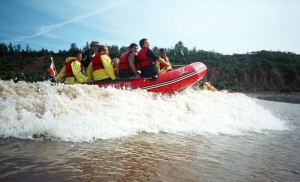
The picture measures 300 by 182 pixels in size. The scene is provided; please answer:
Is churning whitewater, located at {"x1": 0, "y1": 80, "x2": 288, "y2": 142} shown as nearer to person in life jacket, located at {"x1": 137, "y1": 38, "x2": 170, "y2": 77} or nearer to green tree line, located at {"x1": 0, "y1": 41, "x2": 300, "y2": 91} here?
person in life jacket, located at {"x1": 137, "y1": 38, "x2": 170, "y2": 77}

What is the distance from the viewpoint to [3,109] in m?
4.21

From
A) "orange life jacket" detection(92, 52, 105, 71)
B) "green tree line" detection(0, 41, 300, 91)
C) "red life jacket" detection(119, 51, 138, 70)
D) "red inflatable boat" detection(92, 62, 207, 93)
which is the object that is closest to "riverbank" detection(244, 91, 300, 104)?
"green tree line" detection(0, 41, 300, 91)

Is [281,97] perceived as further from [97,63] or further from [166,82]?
[97,63]

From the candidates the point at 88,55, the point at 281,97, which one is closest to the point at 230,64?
the point at 281,97

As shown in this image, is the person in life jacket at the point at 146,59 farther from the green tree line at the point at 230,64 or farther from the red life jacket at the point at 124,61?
the green tree line at the point at 230,64

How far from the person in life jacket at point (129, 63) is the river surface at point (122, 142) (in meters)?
0.97

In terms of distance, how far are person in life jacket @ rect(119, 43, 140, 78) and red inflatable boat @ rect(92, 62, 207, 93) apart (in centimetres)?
45

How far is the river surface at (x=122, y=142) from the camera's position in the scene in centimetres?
277

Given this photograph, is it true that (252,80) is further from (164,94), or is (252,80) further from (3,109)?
(3,109)

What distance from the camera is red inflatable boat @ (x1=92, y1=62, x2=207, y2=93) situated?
7.20m

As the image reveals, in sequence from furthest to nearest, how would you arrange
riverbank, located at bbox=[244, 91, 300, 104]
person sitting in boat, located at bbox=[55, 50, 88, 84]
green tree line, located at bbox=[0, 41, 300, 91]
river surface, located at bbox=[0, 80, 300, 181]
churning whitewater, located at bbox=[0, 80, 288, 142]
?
green tree line, located at bbox=[0, 41, 300, 91], riverbank, located at bbox=[244, 91, 300, 104], person sitting in boat, located at bbox=[55, 50, 88, 84], churning whitewater, located at bbox=[0, 80, 288, 142], river surface, located at bbox=[0, 80, 300, 181]

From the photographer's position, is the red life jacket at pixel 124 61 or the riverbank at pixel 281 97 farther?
the riverbank at pixel 281 97

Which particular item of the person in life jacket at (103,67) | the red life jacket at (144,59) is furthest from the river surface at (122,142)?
the person in life jacket at (103,67)

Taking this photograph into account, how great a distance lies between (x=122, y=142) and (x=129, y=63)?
389cm
